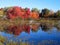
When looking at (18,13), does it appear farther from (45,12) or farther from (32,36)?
(32,36)

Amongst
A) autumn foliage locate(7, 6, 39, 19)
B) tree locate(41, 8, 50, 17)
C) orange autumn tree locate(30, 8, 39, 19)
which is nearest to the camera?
autumn foliage locate(7, 6, 39, 19)

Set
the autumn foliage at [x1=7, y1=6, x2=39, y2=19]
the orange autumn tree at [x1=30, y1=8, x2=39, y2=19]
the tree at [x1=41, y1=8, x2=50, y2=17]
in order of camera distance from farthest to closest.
A: the tree at [x1=41, y1=8, x2=50, y2=17], the orange autumn tree at [x1=30, y1=8, x2=39, y2=19], the autumn foliage at [x1=7, y1=6, x2=39, y2=19]

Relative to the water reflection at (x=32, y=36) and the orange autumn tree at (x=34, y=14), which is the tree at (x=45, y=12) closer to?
the orange autumn tree at (x=34, y=14)

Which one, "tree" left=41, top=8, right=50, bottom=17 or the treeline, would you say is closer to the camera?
the treeline

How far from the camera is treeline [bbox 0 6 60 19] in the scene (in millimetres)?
32938

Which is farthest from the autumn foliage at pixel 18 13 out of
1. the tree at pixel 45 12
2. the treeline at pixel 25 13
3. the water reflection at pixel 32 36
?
the water reflection at pixel 32 36

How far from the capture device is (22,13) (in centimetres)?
3462

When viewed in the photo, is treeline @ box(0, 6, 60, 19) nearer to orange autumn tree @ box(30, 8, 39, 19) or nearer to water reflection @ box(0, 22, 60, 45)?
orange autumn tree @ box(30, 8, 39, 19)

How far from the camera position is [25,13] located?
118ft

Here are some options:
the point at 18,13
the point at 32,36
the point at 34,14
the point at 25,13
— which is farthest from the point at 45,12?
the point at 32,36

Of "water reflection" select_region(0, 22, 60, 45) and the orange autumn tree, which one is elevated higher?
"water reflection" select_region(0, 22, 60, 45)

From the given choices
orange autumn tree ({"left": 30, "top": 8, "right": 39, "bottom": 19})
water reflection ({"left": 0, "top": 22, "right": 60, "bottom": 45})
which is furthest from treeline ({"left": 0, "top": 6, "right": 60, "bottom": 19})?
water reflection ({"left": 0, "top": 22, "right": 60, "bottom": 45})

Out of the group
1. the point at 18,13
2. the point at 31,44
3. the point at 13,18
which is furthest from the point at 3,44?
the point at 18,13

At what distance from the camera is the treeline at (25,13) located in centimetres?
3294
